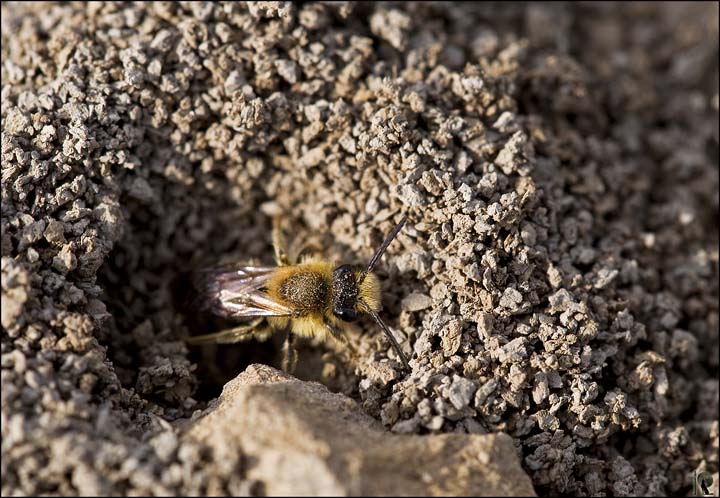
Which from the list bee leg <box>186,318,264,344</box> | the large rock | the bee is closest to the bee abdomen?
the bee

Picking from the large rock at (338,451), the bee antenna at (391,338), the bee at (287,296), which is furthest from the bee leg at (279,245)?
the large rock at (338,451)

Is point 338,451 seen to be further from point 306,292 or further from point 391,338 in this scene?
point 306,292

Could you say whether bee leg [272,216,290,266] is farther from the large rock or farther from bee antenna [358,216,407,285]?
the large rock

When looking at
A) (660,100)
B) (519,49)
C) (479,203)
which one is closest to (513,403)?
(479,203)

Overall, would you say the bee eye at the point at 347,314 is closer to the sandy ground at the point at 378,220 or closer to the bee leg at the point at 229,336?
the sandy ground at the point at 378,220

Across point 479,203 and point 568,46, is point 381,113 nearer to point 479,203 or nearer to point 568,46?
point 479,203

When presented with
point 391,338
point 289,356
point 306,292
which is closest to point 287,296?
point 306,292
